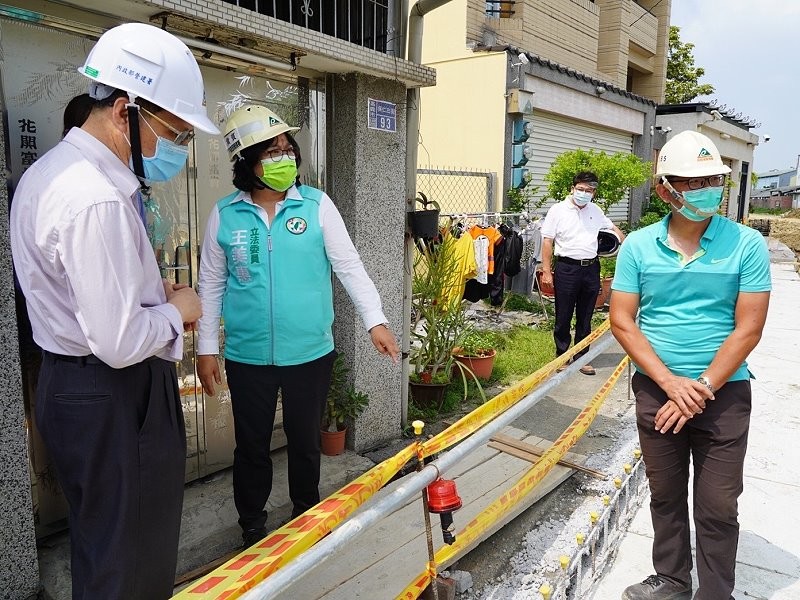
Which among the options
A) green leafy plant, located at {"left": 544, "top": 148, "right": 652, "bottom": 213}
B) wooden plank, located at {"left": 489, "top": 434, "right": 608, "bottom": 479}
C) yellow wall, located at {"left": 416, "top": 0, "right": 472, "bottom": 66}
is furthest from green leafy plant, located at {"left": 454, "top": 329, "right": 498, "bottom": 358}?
yellow wall, located at {"left": 416, "top": 0, "right": 472, "bottom": 66}

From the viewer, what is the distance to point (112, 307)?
1596mm

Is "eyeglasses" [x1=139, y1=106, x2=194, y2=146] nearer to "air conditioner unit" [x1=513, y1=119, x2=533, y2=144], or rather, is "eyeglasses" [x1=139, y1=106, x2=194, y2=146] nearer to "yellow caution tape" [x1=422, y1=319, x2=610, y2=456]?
"yellow caution tape" [x1=422, y1=319, x2=610, y2=456]

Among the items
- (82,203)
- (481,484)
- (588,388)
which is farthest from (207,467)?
(588,388)

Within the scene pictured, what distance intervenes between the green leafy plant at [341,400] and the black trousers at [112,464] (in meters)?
2.09

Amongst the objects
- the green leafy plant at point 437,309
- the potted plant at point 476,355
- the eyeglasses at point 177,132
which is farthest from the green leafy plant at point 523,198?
the eyeglasses at point 177,132

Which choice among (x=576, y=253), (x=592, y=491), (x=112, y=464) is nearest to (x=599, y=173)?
(x=576, y=253)

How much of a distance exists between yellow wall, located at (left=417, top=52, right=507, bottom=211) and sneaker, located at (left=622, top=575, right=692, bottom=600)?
24.3ft

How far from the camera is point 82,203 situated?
1.57 metres

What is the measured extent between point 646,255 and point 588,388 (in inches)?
137

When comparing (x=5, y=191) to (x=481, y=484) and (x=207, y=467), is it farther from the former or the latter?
(x=481, y=484)

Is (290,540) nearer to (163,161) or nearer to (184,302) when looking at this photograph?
(184,302)

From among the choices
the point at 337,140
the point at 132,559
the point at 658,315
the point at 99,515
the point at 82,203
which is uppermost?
the point at 337,140

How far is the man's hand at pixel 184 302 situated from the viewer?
1912mm

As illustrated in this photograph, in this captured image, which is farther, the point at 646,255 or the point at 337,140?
the point at 337,140
